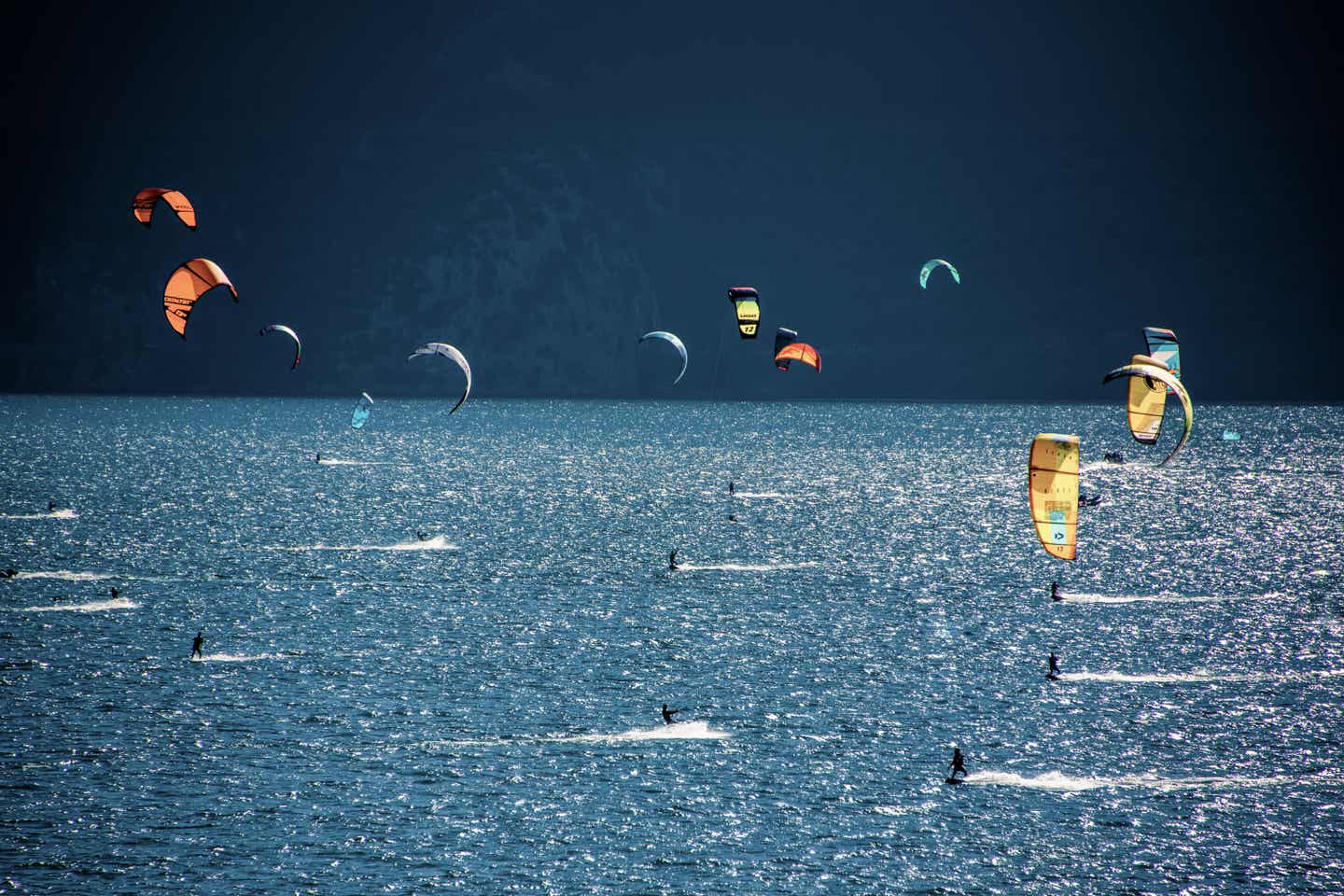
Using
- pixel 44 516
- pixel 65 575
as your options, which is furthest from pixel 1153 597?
pixel 44 516

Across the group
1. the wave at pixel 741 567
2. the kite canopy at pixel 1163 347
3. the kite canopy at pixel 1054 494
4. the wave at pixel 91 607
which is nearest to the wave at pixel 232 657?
the wave at pixel 91 607

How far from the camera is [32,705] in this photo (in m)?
35.2

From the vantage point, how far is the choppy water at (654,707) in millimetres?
26312

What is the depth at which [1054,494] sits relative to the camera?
4316 centimetres

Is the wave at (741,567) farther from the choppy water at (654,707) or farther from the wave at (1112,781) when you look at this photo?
the wave at (1112,781)

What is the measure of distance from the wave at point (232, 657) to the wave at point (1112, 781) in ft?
68.9

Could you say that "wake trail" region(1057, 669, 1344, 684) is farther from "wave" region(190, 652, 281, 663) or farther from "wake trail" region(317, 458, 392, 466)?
"wake trail" region(317, 458, 392, 466)

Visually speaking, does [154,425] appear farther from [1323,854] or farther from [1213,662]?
[1323,854]

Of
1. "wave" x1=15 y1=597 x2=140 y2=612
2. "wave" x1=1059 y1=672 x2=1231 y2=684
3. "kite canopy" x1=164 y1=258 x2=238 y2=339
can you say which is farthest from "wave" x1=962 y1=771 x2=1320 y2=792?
"kite canopy" x1=164 y1=258 x2=238 y2=339

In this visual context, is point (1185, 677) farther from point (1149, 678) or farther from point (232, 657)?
point (232, 657)

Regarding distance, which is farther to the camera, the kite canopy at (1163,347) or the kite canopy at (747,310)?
the kite canopy at (747,310)

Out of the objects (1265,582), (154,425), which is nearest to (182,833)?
(1265,582)

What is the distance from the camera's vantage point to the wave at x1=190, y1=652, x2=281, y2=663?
41344mm

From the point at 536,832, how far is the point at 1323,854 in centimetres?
1454
